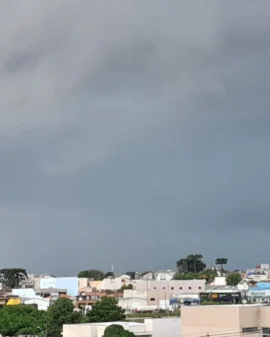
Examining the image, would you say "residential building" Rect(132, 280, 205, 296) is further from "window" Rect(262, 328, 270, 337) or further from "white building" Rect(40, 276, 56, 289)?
"window" Rect(262, 328, 270, 337)

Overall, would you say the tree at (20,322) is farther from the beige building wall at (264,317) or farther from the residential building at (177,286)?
the residential building at (177,286)

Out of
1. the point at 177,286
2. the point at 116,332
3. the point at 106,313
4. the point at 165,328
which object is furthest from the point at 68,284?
the point at 116,332

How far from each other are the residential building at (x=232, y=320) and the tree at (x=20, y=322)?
3465 centimetres

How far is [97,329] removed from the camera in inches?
1983

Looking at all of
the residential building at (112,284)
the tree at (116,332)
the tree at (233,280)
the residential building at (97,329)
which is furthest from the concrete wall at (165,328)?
the residential building at (112,284)

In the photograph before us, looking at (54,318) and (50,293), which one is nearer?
(54,318)

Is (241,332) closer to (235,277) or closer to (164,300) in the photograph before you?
(164,300)

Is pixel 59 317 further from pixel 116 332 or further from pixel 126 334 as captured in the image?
pixel 126 334

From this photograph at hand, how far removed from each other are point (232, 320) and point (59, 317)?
3264cm

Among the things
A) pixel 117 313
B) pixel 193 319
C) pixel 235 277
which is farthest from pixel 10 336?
pixel 235 277

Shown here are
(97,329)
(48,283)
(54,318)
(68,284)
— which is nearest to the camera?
(97,329)

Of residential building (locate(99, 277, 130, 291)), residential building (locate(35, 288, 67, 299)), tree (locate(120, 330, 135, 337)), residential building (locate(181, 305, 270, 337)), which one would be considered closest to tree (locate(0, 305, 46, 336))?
tree (locate(120, 330, 135, 337))

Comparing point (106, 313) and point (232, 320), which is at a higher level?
point (232, 320)

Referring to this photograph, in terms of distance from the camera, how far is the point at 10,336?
2724 inches
